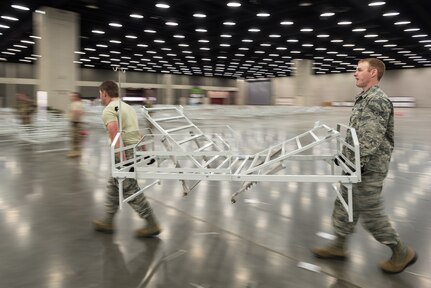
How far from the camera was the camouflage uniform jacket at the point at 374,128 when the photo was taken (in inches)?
120

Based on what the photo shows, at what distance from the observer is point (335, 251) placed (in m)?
3.52

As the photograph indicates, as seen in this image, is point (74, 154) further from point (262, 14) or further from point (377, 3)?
point (377, 3)

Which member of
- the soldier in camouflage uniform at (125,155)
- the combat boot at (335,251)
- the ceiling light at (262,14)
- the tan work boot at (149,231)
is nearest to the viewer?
the combat boot at (335,251)

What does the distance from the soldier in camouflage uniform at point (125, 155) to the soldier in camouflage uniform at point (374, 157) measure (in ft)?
7.19

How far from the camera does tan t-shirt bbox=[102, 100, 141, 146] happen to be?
12.8 feet

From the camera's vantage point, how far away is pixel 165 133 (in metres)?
3.59

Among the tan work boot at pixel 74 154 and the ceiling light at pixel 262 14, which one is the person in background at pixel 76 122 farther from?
the ceiling light at pixel 262 14

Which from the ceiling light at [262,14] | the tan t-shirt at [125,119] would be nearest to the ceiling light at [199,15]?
the ceiling light at [262,14]

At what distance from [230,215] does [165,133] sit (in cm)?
186

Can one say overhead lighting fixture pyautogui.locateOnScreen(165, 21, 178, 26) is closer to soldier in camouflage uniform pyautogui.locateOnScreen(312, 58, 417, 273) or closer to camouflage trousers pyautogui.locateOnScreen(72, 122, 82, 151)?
camouflage trousers pyautogui.locateOnScreen(72, 122, 82, 151)

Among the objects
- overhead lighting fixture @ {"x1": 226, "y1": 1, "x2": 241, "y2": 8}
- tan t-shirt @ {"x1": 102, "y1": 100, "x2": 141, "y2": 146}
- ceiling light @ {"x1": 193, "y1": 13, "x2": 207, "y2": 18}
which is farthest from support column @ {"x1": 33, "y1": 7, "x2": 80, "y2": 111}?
tan t-shirt @ {"x1": 102, "y1": 100, "x2": 141, "y2": 146}

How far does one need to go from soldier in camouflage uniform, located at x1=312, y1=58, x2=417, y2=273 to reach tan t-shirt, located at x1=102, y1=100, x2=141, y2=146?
7.86ft

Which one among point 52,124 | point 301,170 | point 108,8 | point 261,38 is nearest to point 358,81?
point 301,170

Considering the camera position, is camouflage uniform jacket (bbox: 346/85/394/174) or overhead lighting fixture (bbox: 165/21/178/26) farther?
overhead lighting fixture (bbox: 165/21/178/26)
